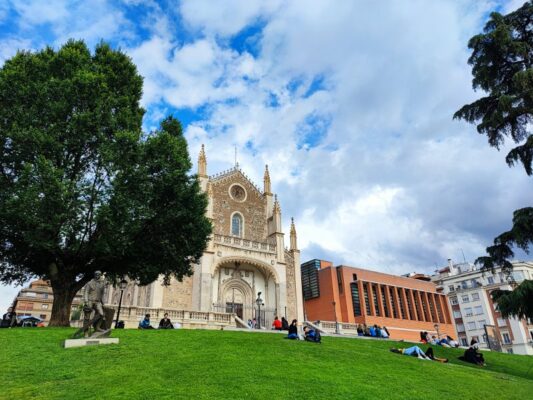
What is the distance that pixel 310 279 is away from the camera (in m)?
47.5

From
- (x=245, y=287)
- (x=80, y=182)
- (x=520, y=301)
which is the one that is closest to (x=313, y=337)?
(x=520, y=301)

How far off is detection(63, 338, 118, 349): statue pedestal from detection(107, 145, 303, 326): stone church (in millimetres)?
16986

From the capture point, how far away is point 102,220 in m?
16.2

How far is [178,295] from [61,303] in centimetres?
1420

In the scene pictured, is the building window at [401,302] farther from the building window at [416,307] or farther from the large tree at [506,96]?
the large tree at [506,96]

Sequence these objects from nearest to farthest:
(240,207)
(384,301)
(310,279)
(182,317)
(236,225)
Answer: (182,317) → (236,225) → (240,207) → (384,301) → (310,279)

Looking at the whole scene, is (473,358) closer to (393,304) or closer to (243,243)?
(243,243)

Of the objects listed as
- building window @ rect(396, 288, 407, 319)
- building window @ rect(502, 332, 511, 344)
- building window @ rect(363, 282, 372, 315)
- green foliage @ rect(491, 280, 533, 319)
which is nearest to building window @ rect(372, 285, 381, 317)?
building window @ rect(363, 282, 372, 315)

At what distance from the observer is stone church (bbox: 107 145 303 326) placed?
31.5m

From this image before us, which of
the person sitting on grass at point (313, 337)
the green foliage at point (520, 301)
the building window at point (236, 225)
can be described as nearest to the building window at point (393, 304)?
the building window at point (236, 225)

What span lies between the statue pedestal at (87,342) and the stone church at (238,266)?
55.7ft

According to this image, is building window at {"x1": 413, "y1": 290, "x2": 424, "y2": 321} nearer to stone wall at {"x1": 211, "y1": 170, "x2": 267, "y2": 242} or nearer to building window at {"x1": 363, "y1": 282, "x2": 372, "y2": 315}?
building window at {"x1": 363, "y1": 282, "x2": 372, "y2": 315}

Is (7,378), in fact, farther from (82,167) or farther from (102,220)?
(82,167)

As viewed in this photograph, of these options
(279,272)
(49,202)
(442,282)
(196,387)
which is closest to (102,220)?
(49,202)
